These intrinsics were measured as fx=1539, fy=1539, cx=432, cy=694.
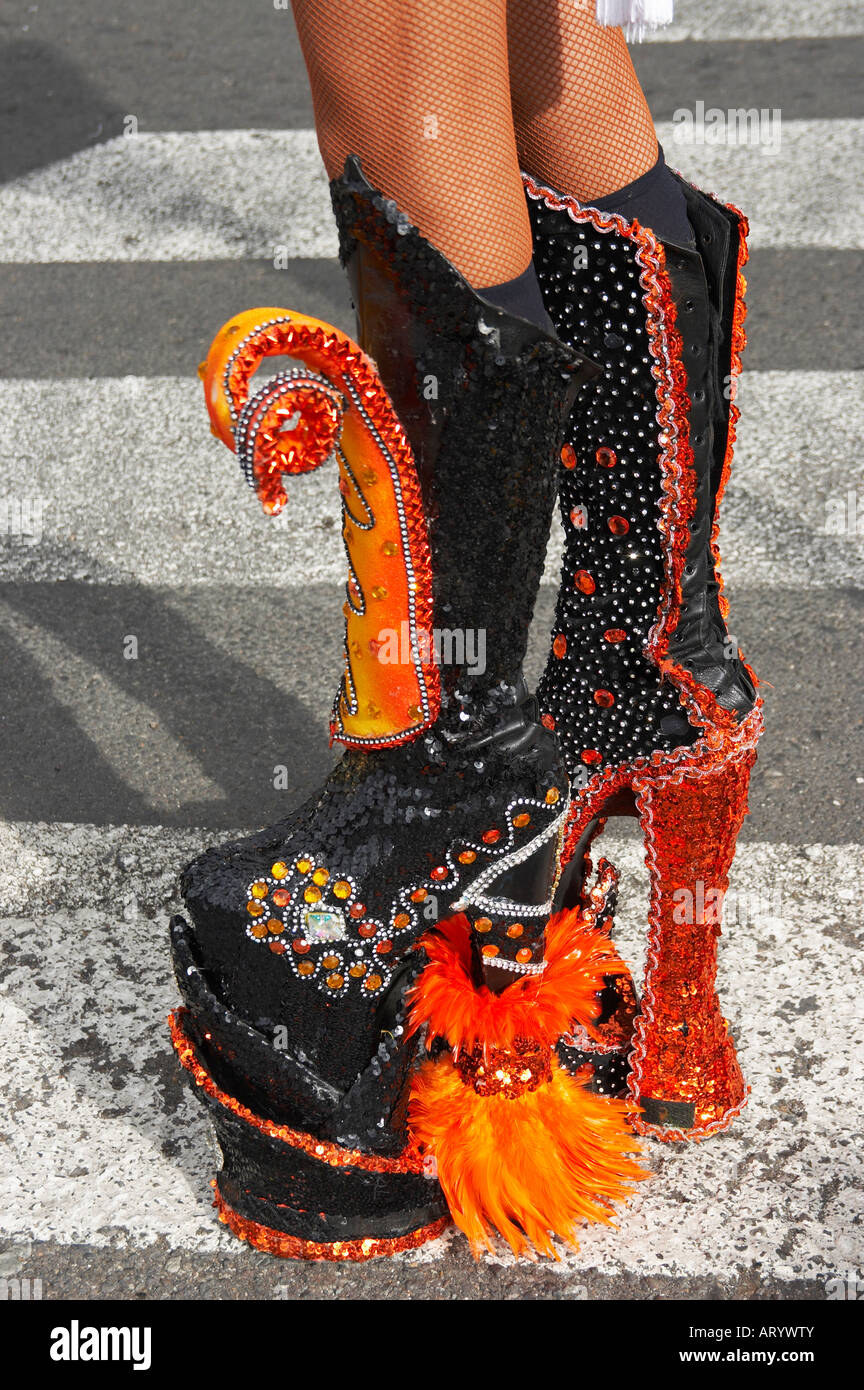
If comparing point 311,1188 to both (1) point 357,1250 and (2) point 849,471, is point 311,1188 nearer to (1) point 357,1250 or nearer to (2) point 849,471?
(1) point 357,1250

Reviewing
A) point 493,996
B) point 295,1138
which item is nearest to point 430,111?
point 493,996

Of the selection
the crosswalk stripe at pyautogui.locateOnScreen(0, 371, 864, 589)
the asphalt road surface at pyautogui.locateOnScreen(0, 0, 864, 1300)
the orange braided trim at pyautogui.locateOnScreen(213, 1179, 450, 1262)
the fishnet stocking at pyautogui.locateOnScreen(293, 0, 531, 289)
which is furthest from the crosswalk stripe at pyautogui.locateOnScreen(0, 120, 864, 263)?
the orange braided trim at pyautogui.locateOnScreen(213, 1179, 450, 1262)

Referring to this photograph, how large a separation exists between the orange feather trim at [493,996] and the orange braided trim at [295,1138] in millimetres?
140

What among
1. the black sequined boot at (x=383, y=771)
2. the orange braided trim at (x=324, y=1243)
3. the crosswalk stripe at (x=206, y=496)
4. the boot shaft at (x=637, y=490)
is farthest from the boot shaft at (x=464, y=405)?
the crosswalk stripe at (x=206, y=496)

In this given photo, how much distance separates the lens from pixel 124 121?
5.23 metres

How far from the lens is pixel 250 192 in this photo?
473cm

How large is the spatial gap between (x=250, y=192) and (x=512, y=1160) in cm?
369

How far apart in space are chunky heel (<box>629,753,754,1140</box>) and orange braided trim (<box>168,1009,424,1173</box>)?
0.33 meters

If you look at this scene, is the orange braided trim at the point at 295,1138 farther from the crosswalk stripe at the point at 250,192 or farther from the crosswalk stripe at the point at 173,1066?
the crosswalk stripe at the point at 250,192

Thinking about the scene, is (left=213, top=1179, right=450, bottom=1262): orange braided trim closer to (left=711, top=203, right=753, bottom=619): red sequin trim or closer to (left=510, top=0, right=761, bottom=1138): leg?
(left=510, top=0, right=761, bottom=1138): leg

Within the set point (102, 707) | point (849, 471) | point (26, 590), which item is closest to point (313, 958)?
point (102, 707)

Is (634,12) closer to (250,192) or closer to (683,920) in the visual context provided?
(683,920)

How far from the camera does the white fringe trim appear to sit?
4.55ft

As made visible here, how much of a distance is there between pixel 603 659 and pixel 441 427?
0.43 metres
